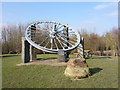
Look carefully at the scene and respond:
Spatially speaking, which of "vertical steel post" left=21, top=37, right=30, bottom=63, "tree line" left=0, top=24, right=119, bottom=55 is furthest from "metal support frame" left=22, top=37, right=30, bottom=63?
"tree line" left=0, top=24, right=119, bottom=55

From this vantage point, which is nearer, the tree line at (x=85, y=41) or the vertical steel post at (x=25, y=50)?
the vertical steel post at (x=25, y=50)

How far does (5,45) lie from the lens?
26.0 meters

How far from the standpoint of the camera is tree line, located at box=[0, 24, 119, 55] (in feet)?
75.4

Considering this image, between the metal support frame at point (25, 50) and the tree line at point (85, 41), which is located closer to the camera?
the metal support frame at point (25, 50)

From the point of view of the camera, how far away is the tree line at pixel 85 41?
904 inches

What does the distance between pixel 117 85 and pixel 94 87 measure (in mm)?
928

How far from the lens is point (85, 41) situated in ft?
80.9

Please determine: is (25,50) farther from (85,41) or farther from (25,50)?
(85,41)

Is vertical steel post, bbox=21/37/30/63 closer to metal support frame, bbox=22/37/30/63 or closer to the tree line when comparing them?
metal support frame, bbox=22/37/30/63

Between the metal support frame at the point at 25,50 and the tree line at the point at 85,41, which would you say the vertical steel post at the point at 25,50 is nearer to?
the metal support frame at the point at 25,50

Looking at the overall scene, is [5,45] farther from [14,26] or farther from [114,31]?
[114,31]

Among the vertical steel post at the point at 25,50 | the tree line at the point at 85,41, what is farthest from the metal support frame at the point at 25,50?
the tree line at the point at 85,41

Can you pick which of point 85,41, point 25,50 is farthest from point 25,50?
point 85,41

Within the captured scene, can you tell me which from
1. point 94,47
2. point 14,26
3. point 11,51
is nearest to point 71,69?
point 94,47
